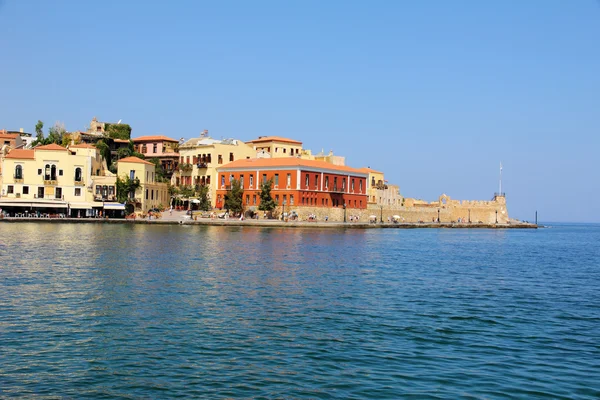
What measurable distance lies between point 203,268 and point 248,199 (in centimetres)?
5455

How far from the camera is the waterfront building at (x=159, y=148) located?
317 feet

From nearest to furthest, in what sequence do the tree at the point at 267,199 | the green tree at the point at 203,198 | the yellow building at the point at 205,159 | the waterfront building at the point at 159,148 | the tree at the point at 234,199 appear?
the tree at the point at 267,199 < the tree at the point at 234,199 < the green tree at the point at 203,198 < the yellow building at the point at 205,159 < the waterfront building at the point at 159,148

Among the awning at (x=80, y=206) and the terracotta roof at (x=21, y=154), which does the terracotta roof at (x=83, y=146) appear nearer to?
the terracotta roof at (x=21, y=154)

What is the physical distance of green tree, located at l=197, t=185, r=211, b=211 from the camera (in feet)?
287

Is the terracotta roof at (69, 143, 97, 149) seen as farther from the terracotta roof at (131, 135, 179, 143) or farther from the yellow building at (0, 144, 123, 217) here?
the terracotta roof at (131, 135, 179, 143)

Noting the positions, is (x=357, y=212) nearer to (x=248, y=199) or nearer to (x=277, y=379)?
(x=248, y=199)

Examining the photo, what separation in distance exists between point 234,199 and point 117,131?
22.8m

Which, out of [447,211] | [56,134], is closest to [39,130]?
[56,134]

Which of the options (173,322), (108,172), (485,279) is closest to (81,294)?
(173,322)

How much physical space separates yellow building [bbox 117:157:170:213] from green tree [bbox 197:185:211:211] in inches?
233

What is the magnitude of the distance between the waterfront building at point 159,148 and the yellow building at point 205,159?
2.30m

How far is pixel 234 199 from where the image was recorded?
83.4 metres

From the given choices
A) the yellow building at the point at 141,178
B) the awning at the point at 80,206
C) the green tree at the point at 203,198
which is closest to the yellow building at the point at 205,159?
the green tree at the point at 203,198

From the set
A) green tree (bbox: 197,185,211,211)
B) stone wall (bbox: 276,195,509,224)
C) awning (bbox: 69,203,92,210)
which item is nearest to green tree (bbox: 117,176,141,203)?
awning (bbox: 69,203,92,210)
